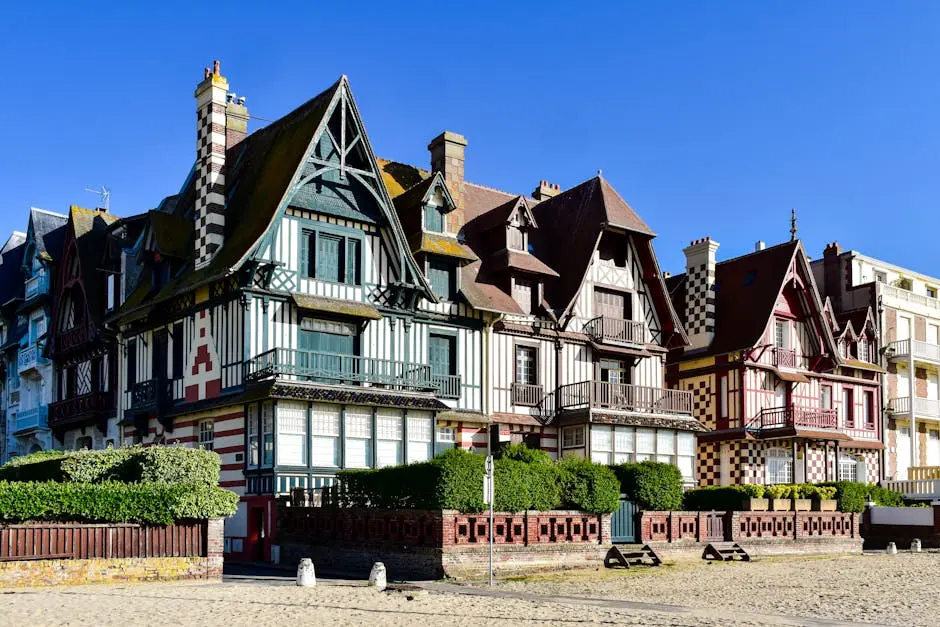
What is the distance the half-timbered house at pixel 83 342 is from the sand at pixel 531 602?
48.0 feet

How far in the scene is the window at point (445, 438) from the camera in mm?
31797

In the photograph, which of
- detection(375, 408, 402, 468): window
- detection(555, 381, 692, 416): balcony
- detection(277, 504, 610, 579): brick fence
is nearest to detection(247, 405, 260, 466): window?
detection(277, 504, 610, 579): brick fence

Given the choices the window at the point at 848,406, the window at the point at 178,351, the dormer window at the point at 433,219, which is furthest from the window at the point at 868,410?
the window at the point at 178,351

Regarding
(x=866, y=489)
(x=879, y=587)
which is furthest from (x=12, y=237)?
(x=879, y=587)

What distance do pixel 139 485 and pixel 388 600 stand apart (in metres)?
5.80

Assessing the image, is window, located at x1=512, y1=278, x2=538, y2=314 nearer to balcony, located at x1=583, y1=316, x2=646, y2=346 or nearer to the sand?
balcony, located at x1=583, y1=316, x2=646, y2=346

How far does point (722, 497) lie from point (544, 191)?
1395 centimetres

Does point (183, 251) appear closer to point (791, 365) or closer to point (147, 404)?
point (147, 404)

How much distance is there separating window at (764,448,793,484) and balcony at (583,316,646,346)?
23.9 feet

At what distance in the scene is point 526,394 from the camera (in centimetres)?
3331

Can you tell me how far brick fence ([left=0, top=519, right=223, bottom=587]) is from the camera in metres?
18.9

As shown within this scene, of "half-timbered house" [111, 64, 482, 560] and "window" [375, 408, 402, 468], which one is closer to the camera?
"half-timbered house" [111, 64, 482, 560]

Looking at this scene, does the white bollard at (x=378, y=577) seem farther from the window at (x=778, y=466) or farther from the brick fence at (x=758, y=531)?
the window at (x=778, y=466)

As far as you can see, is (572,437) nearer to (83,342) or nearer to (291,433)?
(291,433)
